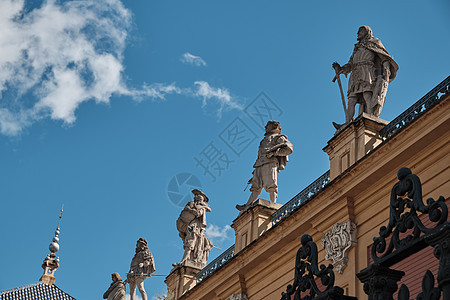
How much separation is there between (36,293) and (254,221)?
30104 millimetres

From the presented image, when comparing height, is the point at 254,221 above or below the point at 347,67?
below

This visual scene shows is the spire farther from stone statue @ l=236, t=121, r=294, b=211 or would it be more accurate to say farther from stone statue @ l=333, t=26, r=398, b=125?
stone statue @ l=333, t=26, r=398, b=125

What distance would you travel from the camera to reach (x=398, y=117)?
14.1m

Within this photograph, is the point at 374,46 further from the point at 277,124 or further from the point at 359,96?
the point at 277,124

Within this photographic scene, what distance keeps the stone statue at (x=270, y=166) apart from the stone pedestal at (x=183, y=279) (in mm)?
2923

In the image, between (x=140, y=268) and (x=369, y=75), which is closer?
(x=369, y=75)

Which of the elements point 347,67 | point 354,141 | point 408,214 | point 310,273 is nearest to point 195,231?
point 347,67

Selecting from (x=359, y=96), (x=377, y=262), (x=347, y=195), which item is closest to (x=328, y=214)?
(x=347, y=195)

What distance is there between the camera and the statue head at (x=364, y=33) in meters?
16.3

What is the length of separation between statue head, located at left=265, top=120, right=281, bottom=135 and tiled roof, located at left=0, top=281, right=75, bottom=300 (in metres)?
28.2

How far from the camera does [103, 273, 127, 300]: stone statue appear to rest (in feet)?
75.5

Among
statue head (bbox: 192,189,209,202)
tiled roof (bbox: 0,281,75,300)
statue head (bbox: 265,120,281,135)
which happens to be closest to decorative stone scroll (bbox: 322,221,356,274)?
statue head (bbox: 265,120,281,135)

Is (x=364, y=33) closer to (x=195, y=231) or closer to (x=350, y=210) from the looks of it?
(x=350, y=210)

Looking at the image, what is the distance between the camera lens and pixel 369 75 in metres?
15.7
